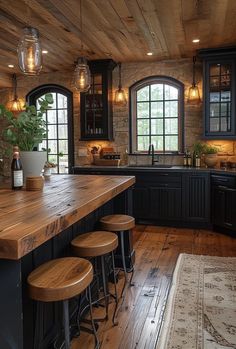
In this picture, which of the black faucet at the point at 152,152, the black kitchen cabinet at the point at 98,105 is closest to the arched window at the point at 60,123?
the black kitchen cabinet at the point at 98,105

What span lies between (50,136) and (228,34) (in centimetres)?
378

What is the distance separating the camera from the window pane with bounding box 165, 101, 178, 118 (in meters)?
5.66

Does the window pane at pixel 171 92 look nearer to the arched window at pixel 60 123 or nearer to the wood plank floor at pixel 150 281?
the arched window at pixel 60 123

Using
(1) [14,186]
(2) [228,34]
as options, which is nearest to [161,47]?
(2) [228,34]

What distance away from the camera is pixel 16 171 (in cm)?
241

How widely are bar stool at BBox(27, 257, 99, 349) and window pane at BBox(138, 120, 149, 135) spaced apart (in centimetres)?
430

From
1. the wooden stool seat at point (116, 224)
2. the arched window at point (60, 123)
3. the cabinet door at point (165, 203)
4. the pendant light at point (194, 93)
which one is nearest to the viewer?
the wooden stool seat at point (116, 224)

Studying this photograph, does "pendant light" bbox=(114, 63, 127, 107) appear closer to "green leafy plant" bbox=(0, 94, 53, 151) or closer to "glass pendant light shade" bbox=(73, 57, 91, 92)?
"glass pendant light shade" bbox=(73, 57, 91, 92)

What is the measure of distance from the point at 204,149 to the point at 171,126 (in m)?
0.86

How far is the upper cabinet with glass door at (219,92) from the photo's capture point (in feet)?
16.0

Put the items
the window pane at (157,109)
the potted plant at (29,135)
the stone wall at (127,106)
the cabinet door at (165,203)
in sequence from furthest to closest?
the window pane at (157,109) < the stone wall at (127,106) < the cabinet door at (165,203) < the potted plant at (29,135)

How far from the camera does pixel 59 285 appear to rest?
1513mm

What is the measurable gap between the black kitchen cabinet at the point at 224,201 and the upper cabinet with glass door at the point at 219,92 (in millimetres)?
815

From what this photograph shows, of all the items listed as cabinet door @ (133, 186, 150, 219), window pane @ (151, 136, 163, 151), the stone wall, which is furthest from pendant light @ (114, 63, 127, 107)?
cabinet door @ (133, 186, 150, 219)
